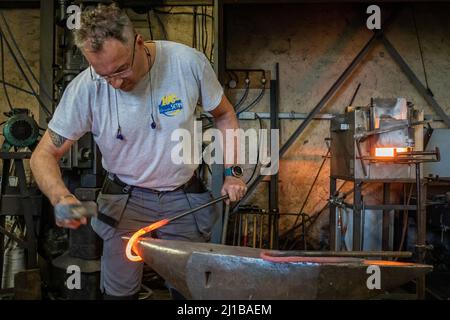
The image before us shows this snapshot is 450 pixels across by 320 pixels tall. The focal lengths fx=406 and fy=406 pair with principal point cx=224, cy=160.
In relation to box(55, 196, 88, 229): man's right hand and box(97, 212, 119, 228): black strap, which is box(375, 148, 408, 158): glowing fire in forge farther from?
box(55, 196, 88, 229): man's right hand

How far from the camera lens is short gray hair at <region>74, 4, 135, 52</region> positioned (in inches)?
48.9

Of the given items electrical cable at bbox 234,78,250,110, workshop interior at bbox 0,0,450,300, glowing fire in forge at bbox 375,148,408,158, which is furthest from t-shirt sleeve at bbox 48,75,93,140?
electrical cable at bbox 234,78,250,110

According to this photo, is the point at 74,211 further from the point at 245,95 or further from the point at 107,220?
the point at 245,95

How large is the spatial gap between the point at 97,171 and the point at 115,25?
1.31 meters

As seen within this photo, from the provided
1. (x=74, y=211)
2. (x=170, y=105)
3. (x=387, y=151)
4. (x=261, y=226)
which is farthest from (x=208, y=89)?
(x=261, y=226)

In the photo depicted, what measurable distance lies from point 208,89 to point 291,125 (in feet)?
6.48

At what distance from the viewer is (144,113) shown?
1459 mm

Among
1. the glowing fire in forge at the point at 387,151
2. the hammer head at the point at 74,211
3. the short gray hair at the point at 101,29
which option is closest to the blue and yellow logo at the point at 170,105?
the short gray hair at the point at 101,29

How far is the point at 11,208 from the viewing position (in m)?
2.39

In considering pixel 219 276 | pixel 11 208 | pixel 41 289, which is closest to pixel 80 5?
pixel 11 208

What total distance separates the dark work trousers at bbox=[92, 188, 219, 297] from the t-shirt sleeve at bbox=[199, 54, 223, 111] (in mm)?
361

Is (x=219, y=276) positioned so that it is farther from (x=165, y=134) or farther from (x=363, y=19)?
(x=363, y=19)

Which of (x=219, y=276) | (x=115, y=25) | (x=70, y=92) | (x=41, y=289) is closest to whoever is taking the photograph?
(x=219, y=276)

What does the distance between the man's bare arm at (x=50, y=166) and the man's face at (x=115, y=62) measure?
0.99ft
